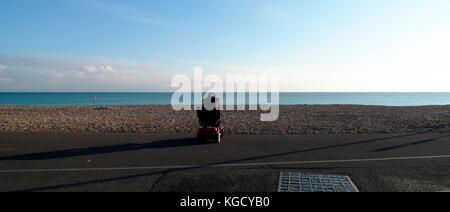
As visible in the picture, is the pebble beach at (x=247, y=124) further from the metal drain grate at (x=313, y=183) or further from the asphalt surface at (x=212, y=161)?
the metal drain grate at (x=313, y=183)

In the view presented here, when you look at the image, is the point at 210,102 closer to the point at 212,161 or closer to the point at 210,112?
the point at 210,112

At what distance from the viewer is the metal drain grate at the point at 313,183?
557cm

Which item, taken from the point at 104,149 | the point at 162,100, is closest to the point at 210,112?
the point at 104,149

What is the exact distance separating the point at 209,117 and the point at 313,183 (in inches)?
218

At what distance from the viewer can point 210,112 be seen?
1073 centimetres

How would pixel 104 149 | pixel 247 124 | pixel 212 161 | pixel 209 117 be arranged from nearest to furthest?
pixel 212 161
pixel 104 149
pixel 209 117
pixel 247 124

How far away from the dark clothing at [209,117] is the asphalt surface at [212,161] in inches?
34.8

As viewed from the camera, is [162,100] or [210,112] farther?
[162,100]

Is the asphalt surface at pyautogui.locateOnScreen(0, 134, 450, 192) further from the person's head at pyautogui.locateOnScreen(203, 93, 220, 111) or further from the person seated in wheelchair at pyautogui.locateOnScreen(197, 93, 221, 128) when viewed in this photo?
the person's head at pyautogui.locateOnScreen(203, 93, 220, 111)

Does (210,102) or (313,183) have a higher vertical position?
(210,102)

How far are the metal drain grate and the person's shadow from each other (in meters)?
4.61

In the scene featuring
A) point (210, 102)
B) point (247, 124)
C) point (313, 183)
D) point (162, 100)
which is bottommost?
point (313, 183)

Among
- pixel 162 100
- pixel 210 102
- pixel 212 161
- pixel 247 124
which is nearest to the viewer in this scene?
pixel 212 161

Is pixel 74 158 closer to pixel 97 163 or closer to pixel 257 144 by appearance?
pixel 97 163
